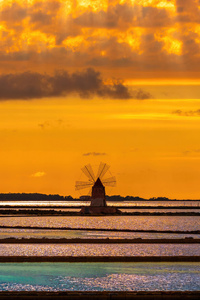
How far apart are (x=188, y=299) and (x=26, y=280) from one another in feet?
27.1

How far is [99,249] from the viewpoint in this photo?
44906 mm

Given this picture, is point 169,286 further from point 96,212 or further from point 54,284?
point 96,212

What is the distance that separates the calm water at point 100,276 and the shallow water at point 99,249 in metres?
6.72

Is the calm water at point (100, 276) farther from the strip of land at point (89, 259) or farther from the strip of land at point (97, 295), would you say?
the strip of land at point (97, 295)

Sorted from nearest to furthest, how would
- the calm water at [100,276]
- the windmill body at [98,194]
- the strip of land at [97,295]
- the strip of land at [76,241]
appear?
the strip of land at [97,295] < the calm water at [100,276] < the strip of land at [76,241] < the windmill body at [98,194]

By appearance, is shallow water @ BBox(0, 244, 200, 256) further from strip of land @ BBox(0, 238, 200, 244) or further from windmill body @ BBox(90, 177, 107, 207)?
windmill body @ BBox(90, 177, 107, 207)

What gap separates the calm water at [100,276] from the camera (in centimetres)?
2573

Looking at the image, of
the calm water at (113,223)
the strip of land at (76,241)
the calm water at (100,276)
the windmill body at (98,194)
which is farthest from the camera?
the windmill body at (98,194)

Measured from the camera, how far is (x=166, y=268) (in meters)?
32.7

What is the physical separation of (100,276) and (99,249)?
15.8 meters

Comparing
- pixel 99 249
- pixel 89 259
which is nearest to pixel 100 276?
pixel 89 259

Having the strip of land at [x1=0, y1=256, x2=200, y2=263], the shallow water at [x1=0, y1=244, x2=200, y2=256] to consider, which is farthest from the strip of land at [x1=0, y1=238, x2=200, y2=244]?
the strip of land at [x1=0, y1=256, x2=200, y2=263]

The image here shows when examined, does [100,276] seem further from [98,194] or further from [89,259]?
[98,194]

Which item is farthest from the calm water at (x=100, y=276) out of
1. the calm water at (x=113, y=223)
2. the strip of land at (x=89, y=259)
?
the calm water at (x=113, y=223)
